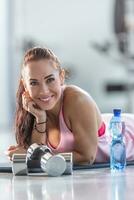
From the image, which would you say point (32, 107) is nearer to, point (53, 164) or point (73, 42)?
point (53, 164)

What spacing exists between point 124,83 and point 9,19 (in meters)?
1.86

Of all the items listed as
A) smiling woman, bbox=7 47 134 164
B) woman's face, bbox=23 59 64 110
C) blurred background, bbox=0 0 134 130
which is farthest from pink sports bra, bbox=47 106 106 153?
blurred background, bbox=0 0 134 130

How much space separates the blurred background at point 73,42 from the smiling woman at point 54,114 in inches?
190

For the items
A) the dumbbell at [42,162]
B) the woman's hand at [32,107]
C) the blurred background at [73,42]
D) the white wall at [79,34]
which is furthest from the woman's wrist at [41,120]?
the white wall at [79,34]

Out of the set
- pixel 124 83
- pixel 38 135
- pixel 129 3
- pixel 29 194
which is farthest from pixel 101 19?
pixel 29 194

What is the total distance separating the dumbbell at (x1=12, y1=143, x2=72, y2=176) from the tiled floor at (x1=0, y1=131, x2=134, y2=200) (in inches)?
1.6

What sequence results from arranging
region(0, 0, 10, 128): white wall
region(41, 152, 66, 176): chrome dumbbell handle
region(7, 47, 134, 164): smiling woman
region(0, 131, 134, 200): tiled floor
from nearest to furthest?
A: region(0, 131, 134, 200): tiled floor < region(41, 152, 66, 176): chrome dumbbell handle < region(7, 47, 134, 164): smiling woman < region(0, 0, 10, 128): white wall

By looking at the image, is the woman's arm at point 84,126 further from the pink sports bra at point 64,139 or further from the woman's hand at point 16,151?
the woman's hand at point 16,151

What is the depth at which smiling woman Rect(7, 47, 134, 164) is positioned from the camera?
2520 mm

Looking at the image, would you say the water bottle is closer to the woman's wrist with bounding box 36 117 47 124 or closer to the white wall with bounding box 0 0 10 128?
the woman's wrist with bounding box 36 117 47 124

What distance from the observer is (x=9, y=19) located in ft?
25.1

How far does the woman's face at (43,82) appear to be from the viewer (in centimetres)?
250

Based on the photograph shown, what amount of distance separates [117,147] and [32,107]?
0.45m

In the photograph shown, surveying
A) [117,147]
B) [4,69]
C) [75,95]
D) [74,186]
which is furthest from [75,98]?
[4,69]
